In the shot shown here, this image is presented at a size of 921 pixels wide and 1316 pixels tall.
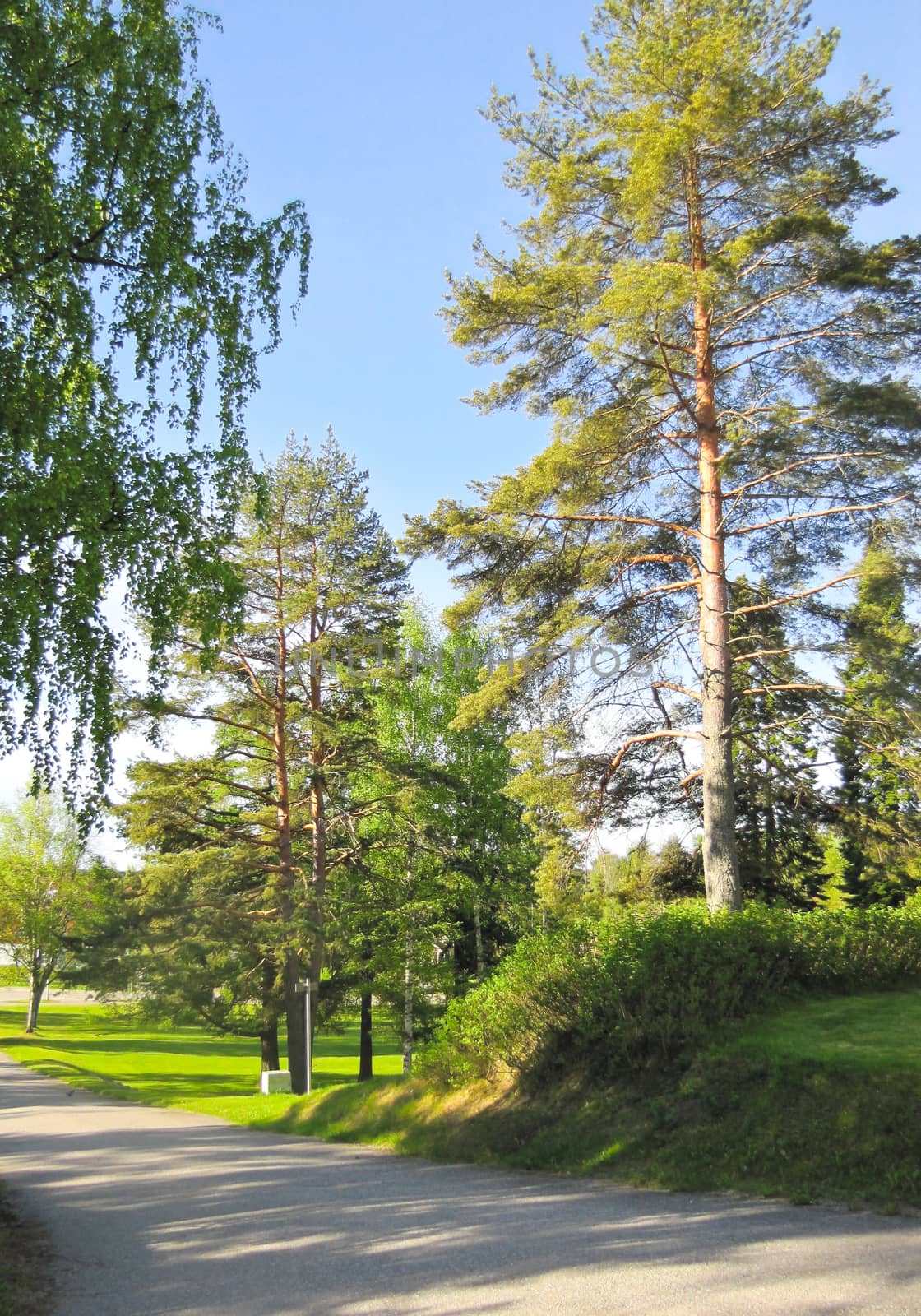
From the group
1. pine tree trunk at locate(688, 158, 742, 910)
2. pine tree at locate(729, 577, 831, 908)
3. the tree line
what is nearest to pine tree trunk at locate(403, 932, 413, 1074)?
the tree line

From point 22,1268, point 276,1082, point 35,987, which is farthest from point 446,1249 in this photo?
point 35,987

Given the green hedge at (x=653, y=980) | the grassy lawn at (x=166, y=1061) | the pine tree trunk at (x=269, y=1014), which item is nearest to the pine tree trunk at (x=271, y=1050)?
the pine tree trunk at (x=269, y=1014)

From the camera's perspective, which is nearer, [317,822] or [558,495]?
[558,495]

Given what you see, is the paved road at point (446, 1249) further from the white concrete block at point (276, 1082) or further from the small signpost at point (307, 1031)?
the white concrete block at point (276, 1082)

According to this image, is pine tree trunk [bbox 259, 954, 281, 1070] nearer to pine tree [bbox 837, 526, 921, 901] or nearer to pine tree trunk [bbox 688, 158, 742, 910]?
pine tree trunk [bbox 688, 158, 742, 910]

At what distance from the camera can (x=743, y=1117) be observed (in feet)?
27.3

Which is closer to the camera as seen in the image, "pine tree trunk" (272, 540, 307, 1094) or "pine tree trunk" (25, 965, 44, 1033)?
"pine tree trunk" (272, 540, 307, 1094)

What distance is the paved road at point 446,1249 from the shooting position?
5062 millimetres

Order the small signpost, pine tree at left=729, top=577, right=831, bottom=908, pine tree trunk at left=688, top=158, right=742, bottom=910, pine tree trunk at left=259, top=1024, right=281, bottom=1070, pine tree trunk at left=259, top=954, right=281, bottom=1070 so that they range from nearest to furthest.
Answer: pine tree trunk at left=688, top=158, right=742, bottom=910 → pine tree at left=729, top=577, right=831, bottom=908 → the small signpost → pine tree trunk at left=259, top=954, right=281, bottom=1070 → pine tree trunk at left=259, top=1024, right=281, bottom=1070

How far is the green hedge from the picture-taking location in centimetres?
973

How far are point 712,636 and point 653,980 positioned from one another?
5.42 metres

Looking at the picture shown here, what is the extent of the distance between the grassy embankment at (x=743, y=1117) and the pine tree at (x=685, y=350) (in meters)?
3.43

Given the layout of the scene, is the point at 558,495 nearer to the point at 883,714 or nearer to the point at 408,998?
the point at 883,714

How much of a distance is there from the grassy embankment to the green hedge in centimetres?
26
